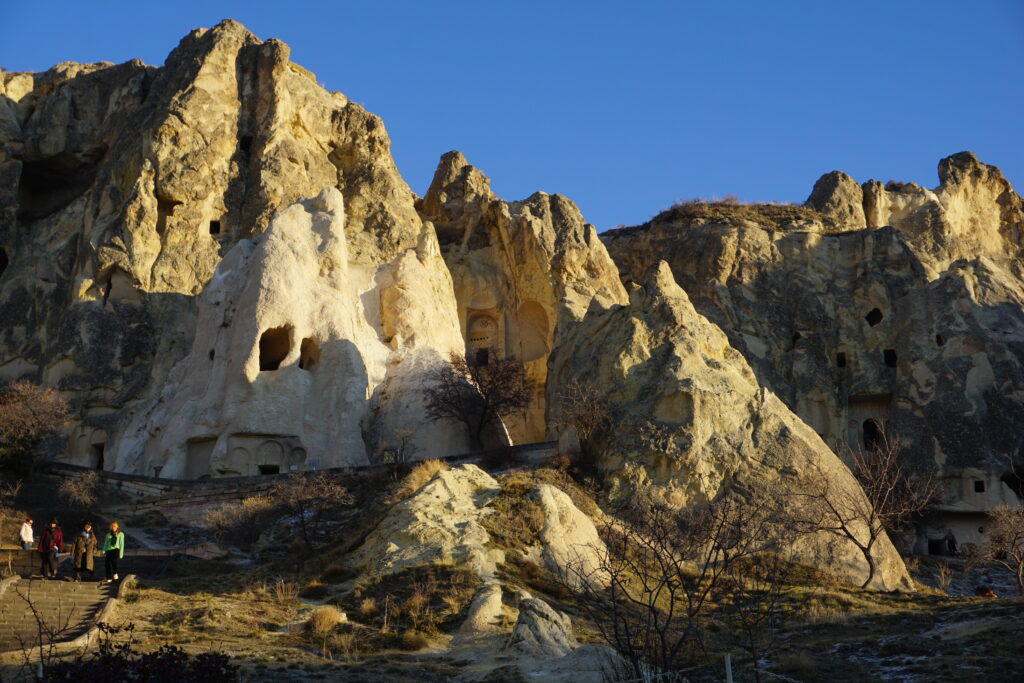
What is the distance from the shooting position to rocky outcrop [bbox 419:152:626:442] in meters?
46.0

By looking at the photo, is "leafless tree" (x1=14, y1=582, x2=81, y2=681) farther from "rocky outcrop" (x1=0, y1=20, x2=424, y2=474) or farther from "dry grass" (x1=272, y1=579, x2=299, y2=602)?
"rocky outcrop" (x1=0, y1=20, x2=424, y2=474)

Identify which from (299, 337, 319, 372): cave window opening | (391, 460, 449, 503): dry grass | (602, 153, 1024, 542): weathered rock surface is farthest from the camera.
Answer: (299, 337, 319, 372): cave window opening

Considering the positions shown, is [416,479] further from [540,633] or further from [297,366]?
[297,366]

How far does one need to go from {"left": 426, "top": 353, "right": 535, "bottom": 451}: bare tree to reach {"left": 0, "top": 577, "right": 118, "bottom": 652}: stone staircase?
53.9ft

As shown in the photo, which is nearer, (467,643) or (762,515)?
(467,643)

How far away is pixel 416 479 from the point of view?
26.2m

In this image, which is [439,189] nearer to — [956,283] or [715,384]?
[956,283]

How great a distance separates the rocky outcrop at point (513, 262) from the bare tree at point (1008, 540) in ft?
55.0

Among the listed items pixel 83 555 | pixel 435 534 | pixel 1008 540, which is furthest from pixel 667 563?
pixel 1008 540

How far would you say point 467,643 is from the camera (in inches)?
696

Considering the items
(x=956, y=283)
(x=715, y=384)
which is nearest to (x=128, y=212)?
(x=715, y=384)

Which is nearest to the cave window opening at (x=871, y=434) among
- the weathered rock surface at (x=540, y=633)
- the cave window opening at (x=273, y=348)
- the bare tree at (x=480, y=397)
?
the bare tree at (x=480, y=397)

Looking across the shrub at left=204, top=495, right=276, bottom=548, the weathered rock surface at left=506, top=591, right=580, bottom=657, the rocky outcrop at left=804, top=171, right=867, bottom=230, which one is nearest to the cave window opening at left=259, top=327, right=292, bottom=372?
the shrub at left=204, top=495, right=276, bottom=548

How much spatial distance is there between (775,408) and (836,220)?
22.0 meters
